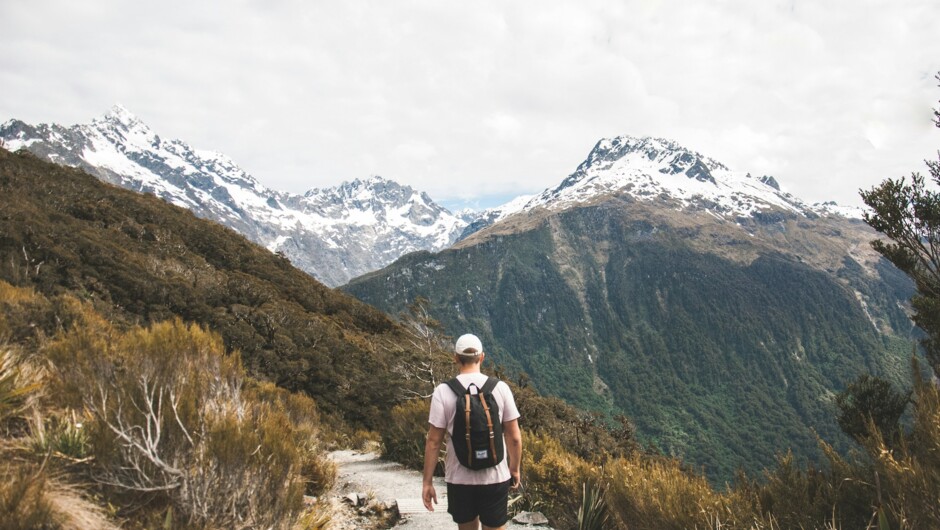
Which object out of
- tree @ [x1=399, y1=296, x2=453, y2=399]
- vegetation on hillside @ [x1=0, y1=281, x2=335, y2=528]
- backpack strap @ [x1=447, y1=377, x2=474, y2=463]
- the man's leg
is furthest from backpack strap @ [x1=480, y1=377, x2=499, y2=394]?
tree @ [x1=399, y1=296, x2=453, y2=399]

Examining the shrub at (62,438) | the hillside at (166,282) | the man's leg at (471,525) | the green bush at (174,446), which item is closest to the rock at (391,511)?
the man's leg at (471,525)

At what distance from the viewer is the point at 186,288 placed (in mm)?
22047

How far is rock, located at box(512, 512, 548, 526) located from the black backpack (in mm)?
3214

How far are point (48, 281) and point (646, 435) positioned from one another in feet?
694

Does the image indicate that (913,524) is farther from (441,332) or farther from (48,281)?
(48,281)

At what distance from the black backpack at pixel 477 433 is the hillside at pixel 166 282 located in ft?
38.8

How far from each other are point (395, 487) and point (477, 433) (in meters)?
6.06

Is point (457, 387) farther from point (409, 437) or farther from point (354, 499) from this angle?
point (409, 437)

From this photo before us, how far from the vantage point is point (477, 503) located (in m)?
4.73

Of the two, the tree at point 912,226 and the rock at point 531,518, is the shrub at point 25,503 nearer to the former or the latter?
the rock at point 531,518

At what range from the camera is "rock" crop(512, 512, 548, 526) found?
7129mm

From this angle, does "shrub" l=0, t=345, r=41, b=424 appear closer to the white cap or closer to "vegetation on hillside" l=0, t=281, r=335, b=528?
"vegetation on hillside" l=0, t=281, r=335, b=528

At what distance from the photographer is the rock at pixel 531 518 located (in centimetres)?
713

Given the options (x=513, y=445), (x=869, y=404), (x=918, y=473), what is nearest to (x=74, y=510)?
(x=513, y=445)
